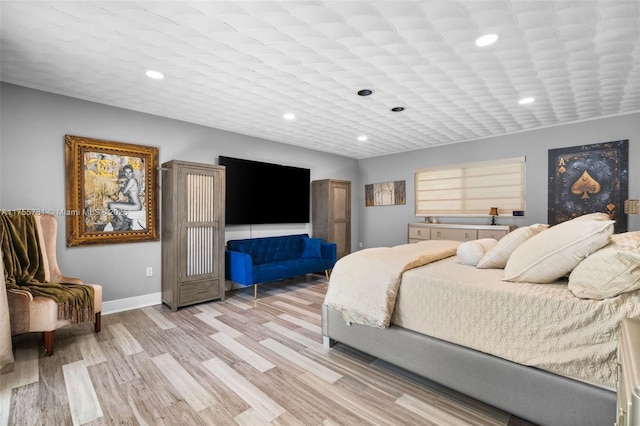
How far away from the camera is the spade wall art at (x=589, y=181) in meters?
4.00

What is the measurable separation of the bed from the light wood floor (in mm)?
177

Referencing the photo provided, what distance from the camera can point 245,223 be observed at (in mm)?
4688

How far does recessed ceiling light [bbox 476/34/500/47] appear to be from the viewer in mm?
2191

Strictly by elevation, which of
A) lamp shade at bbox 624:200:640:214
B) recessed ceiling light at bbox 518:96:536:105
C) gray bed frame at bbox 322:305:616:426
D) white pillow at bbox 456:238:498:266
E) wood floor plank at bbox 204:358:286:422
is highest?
recessed ceiling light at bbox 518:96:536:105

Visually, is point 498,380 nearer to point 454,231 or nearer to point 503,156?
point 454,231

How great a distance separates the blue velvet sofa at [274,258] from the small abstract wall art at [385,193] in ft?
6.57

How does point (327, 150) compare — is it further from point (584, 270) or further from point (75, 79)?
point (584, 270)

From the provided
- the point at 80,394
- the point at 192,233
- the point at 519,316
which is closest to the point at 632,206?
the point at 519,316

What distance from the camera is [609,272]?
1.36 m

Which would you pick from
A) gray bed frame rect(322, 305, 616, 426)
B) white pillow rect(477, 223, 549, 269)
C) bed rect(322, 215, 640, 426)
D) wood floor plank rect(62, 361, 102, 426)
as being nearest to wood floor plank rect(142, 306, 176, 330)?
wood floor plank rect(62, 361, 102, 426)

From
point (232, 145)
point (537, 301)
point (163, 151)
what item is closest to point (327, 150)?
point (232, 145)

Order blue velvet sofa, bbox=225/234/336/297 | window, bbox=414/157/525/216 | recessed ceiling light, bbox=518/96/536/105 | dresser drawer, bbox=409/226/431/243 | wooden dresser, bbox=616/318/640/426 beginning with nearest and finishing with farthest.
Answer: wooden dresser, bbox=616/318/640/426 < recessed ceiling light, bbox=518/96/536/105 < blue velvet sofa, bbox=225/234/336/297 < window, bbox=414/157/525/216 < dresser drawer, bbox=409/226/431/243

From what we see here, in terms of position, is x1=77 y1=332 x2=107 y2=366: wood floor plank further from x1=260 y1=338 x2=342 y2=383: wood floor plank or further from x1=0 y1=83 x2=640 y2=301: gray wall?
x1=260 y1=338 x2=342 y2=383: wood floor plank

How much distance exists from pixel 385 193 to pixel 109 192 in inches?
198
